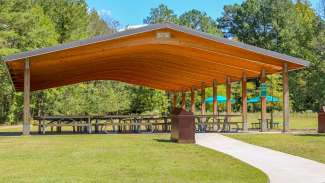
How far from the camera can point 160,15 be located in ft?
162

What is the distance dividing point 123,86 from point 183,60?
840 inches

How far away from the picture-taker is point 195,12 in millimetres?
55781

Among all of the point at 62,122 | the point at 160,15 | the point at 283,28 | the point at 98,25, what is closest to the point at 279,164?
the point at 62,122

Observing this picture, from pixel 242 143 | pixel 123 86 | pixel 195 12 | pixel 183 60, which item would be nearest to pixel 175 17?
pixel 195 12

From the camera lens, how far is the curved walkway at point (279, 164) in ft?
24.8

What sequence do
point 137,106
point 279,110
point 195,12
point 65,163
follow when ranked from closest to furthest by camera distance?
point 65,163 → point 137,106 → point 279,110 → point 195,12

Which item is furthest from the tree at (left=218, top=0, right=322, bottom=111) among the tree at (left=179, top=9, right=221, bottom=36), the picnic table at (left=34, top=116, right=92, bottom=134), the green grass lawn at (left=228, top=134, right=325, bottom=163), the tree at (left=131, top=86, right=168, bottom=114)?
the green grass lawn at (left=228, top=134, right=325, bottom=163)

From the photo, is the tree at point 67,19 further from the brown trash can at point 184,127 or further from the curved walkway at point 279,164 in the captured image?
the curved walkway at point 279,164

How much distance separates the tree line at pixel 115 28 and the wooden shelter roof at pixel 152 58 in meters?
7.96

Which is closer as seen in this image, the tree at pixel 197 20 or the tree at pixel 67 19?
the tree at pixel 67 19

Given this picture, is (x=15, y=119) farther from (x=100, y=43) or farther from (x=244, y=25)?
(x=244, y=25)

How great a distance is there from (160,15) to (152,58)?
92.6 feet

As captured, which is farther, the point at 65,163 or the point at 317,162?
the point at 317,162

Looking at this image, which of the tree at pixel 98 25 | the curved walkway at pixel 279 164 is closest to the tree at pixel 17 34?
the tree at pixel 98 25
